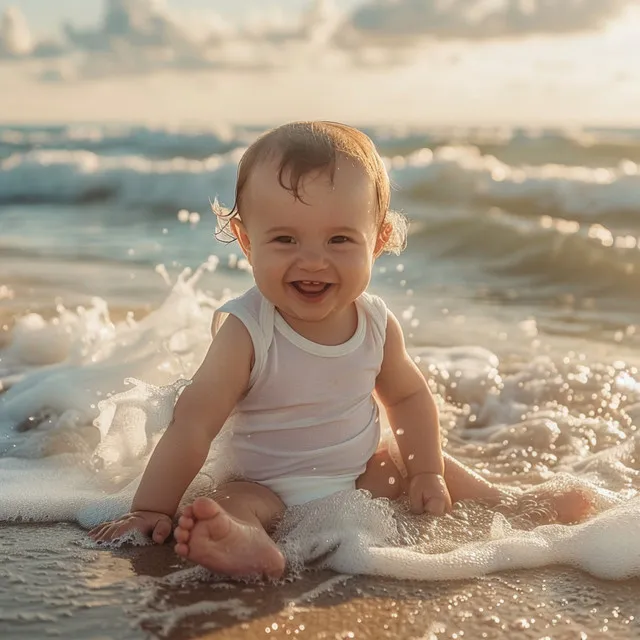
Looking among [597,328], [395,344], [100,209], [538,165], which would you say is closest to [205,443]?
[395,344]

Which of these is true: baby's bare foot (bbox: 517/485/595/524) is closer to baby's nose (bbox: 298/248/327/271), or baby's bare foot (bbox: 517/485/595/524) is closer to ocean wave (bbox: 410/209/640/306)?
baby's nose (bbox: 298/248/327/271)

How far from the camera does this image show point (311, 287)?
8.88ft

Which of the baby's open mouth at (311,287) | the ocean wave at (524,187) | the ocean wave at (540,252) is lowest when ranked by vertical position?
the baby's open mouth at (311,287)

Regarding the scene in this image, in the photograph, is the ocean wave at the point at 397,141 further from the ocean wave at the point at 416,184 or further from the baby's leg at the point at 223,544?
the baby's leg at the point at 223,544

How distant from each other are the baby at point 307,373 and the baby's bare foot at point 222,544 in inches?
2.9

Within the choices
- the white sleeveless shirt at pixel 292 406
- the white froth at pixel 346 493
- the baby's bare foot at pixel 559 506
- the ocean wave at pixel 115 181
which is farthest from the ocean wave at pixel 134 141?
the baby's bare foot at pixel 559 506

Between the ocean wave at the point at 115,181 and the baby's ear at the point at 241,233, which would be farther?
the ocean wave at the point at 115,181

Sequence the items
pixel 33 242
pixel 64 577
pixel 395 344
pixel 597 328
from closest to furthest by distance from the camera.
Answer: pixel 64 577 < pixel 395 344 < pixel 597 328 < pixel 33 242

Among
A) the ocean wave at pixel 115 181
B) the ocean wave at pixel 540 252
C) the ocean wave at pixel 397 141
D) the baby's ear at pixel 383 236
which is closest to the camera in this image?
the baby's ear at pixel 383 236

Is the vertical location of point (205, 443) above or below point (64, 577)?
above

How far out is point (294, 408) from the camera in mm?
2824

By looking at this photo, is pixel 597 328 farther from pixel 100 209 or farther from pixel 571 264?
pixel 100 209

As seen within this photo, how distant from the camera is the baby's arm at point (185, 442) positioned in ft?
8.52

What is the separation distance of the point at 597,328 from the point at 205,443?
3500mm
